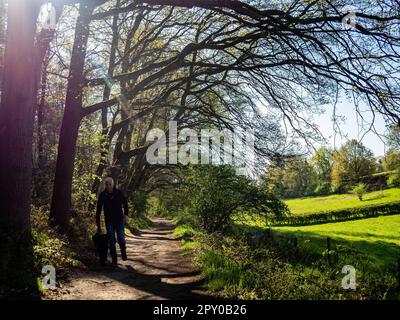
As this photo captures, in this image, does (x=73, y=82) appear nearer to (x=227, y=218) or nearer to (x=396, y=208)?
(x=227, y=218)

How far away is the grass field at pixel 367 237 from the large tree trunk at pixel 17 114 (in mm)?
14500

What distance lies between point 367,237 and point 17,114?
35409 mm

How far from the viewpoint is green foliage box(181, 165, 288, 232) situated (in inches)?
655

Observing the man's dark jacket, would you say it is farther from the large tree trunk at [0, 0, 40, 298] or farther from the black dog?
the large tree trunk at [0, 0, 40, 298]

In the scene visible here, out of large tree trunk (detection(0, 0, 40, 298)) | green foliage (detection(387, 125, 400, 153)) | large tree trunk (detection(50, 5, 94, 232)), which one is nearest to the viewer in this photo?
green foliage (detection(387, 125, 400, 153))

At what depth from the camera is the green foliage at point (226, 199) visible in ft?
54.5

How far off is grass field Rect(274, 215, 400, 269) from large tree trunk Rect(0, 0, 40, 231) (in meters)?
14.5

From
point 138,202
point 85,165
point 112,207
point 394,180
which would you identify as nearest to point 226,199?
point 85,165

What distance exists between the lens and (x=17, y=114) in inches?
277

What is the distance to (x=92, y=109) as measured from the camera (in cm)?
1147

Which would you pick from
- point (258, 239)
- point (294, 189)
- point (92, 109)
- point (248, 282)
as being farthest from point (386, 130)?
point (294, 189)

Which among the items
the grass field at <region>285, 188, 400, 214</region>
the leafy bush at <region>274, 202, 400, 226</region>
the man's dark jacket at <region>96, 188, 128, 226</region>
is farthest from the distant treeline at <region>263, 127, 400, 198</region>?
the grass field at <region>285, 188, 400, 214</region>

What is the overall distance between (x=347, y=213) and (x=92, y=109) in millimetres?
50550

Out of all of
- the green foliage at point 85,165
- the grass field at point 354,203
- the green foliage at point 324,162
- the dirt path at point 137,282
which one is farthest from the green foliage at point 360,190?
the dirt path at point 137,282
